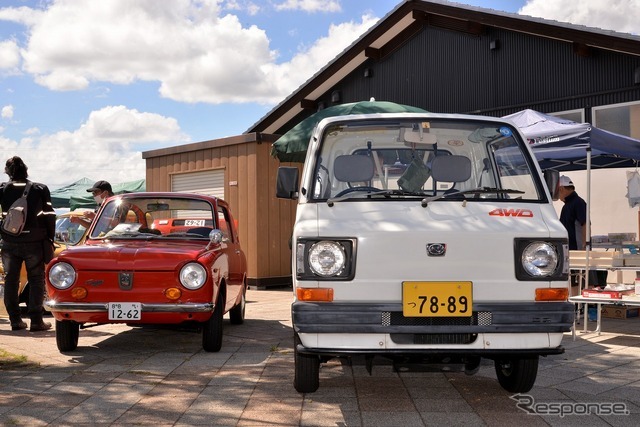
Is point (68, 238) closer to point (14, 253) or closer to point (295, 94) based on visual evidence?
point (14, 253)

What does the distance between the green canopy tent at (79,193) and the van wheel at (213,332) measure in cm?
1945

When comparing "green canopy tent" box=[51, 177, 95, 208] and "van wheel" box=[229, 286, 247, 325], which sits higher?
"green canopy tent" box=[51, 177, 95, 208]

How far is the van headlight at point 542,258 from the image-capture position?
14.3 feet

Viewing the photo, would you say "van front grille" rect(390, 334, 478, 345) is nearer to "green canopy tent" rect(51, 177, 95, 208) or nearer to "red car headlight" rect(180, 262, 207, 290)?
"red car headlight" rect(180, 262, 207, 290)

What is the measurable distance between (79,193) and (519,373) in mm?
26425

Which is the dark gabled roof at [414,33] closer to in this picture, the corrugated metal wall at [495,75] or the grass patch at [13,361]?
the corrugated metal wall at [495,75]

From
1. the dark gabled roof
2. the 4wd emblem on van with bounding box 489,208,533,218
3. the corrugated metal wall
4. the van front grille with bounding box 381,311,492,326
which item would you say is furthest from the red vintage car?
the corrugated metal wall

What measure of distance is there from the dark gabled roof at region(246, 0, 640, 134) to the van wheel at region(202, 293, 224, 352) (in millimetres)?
8288

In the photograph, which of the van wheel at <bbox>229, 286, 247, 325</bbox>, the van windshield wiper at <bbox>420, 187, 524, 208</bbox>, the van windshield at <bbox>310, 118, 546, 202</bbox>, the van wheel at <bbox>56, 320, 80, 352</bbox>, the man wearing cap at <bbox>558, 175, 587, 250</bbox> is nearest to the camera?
the van windshield wiper at <bbox>420, 187, 524, 208</bbox>

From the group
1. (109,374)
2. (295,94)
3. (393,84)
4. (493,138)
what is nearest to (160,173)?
(295,94)

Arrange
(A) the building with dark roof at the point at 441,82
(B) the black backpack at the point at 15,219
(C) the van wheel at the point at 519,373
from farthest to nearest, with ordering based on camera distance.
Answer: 1. (A) the building with dark roof at the point at 441,82
2. (B) the black backpack at the point at 15,219
3. (C) the van wheel at the point at 519,373

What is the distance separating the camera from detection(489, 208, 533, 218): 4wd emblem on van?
4559mm

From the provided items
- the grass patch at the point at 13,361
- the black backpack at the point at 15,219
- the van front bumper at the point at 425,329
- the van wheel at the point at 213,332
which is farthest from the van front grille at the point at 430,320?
the black backpack at the point at 15,219

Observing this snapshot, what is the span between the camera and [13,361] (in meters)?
6.25
